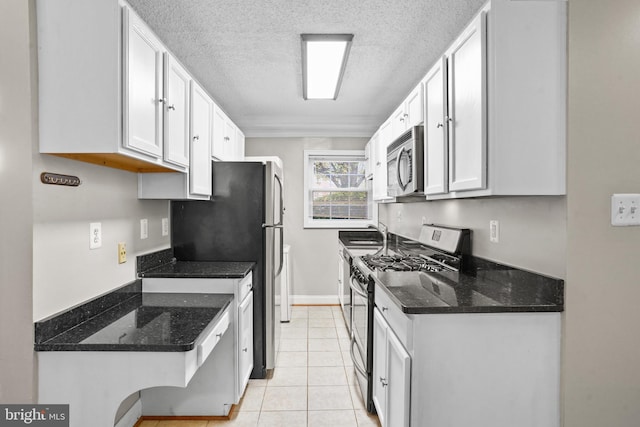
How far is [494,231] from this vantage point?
2.06 metres

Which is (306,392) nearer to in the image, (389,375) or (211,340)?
(389,375)

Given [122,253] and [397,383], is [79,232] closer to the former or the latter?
[122,253]

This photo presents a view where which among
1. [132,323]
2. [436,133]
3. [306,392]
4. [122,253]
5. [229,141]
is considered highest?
[229,141]

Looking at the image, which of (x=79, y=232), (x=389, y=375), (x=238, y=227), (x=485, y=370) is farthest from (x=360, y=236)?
(x=79, y=232)

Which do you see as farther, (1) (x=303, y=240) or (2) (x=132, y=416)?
(1) (x=303, y=240)

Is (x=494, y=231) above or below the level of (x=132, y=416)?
above

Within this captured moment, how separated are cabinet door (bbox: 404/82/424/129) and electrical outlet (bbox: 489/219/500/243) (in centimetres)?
78

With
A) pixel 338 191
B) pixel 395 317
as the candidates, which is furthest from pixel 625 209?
pixel 338 191

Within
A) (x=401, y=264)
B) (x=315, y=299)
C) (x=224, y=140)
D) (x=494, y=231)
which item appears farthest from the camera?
(x=315, y=299)

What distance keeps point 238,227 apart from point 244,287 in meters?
0.49

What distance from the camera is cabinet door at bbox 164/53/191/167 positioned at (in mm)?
1903

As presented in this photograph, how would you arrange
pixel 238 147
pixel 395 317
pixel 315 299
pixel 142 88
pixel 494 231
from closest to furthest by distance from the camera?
pixel 142 88 < pixel 395 317 < pixel 494 231 < pixel 238 147 < pixel 315 299

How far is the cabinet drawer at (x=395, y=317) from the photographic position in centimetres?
156

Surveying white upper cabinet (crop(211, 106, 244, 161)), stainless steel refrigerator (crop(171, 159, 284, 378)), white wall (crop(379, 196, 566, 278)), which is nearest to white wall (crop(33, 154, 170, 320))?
stainless steel refrigerator (crop(171, 159, 284, 378))
